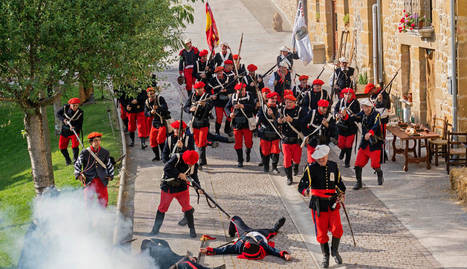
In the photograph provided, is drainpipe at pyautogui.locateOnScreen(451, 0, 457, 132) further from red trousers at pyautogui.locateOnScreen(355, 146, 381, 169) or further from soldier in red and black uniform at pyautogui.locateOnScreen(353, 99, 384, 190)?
red trousers at pyautogui.locateOnScreen(355, 146, 381, 169)

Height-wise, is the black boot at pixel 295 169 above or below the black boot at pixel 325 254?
above

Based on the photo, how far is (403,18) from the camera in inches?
759

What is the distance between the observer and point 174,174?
492 inches

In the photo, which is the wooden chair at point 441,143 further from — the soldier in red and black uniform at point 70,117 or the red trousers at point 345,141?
the soldier in red and black uniform at point 70,117

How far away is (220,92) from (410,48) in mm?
5385

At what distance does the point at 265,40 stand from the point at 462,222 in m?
24.5

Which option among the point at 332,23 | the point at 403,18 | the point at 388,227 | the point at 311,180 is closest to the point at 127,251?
the point at 311,180

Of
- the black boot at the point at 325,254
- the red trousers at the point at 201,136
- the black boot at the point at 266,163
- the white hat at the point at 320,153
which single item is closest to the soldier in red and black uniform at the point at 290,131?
the black boot at the point at 266,163

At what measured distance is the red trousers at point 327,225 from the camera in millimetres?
11117

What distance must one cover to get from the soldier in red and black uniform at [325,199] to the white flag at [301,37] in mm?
11552

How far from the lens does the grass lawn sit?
46.7 feet

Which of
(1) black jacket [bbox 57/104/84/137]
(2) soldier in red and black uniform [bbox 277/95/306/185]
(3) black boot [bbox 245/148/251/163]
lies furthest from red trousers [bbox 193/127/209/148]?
(1) black jacket [bbox 57/104/84/137]

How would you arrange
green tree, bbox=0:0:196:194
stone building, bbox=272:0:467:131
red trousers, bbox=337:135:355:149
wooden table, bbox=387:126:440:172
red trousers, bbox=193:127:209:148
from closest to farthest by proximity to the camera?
green tree, bbox=0:0:196:194 < wooden table, bbox=387:126:440:172 < red trousers, bbox=337:135:355:149 < stone building, bbox=272:0:467:131 < red trousers, bbox=193:127:209:148

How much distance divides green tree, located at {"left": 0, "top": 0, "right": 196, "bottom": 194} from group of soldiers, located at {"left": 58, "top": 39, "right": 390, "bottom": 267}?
1.31 metres
